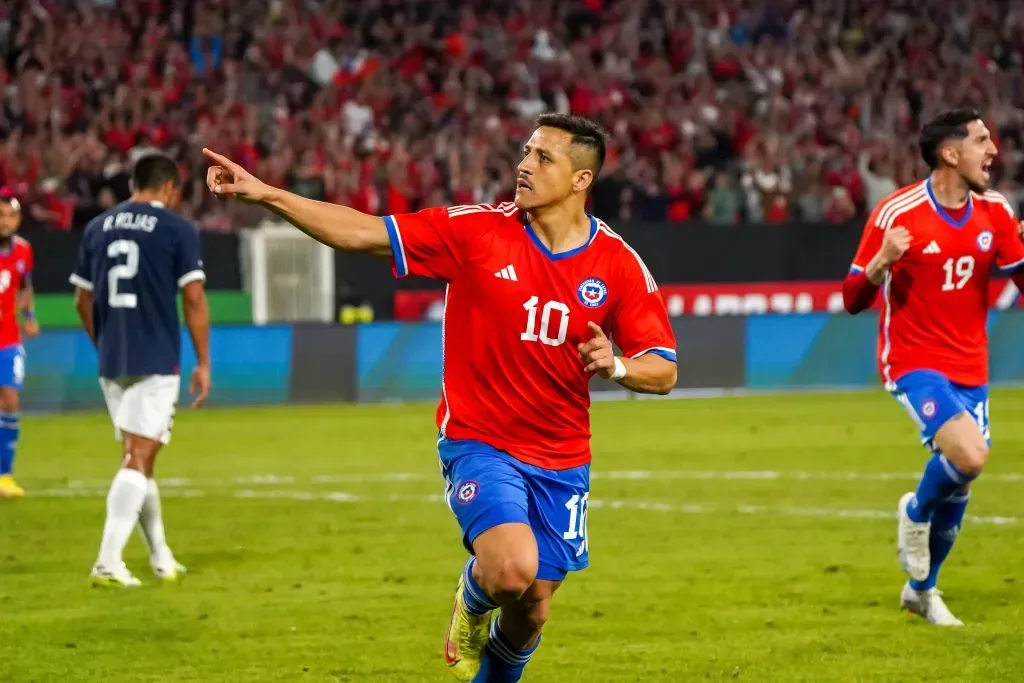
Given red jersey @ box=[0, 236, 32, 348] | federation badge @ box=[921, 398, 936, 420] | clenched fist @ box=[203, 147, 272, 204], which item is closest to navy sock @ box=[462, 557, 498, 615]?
clenched fist @ box=[203, 147, 272, 204]

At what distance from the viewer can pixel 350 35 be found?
2773cm

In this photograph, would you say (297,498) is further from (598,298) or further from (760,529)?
(598,298)

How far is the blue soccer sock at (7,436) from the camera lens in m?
13.5

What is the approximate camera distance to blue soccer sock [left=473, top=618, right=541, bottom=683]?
633cm

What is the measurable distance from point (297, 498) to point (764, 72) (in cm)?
1930

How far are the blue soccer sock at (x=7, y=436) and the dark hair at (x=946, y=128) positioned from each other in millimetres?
7944

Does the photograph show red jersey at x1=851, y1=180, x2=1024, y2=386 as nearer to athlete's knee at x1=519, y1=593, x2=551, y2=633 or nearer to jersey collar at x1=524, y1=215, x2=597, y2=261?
jersey collar at x1=524, y1=215, x2=597, y2=261

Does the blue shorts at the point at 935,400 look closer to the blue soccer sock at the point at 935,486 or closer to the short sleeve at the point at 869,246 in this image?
the blue soccer sock at the point at 935,486

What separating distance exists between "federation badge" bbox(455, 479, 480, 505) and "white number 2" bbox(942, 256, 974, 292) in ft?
11.5

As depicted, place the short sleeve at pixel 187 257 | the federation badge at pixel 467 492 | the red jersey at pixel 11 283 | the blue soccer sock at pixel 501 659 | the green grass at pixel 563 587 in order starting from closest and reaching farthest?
the federation badge at pixel 467 492
the blue soccer sock at pixel 501 659
the green grass at pixel 563 587
the short sleeve at pixel 187 257
the red jersey at pixel 11 283

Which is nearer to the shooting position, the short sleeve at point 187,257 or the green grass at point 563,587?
the green grass at point 563,587

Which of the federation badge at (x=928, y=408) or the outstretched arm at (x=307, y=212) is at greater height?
the outstretched arm at (x=307, y=212)

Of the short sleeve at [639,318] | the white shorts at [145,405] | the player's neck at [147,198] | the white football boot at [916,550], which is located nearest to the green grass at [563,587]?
the white football boot at [916,550]

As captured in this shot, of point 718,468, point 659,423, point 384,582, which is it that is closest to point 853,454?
point 718,468
